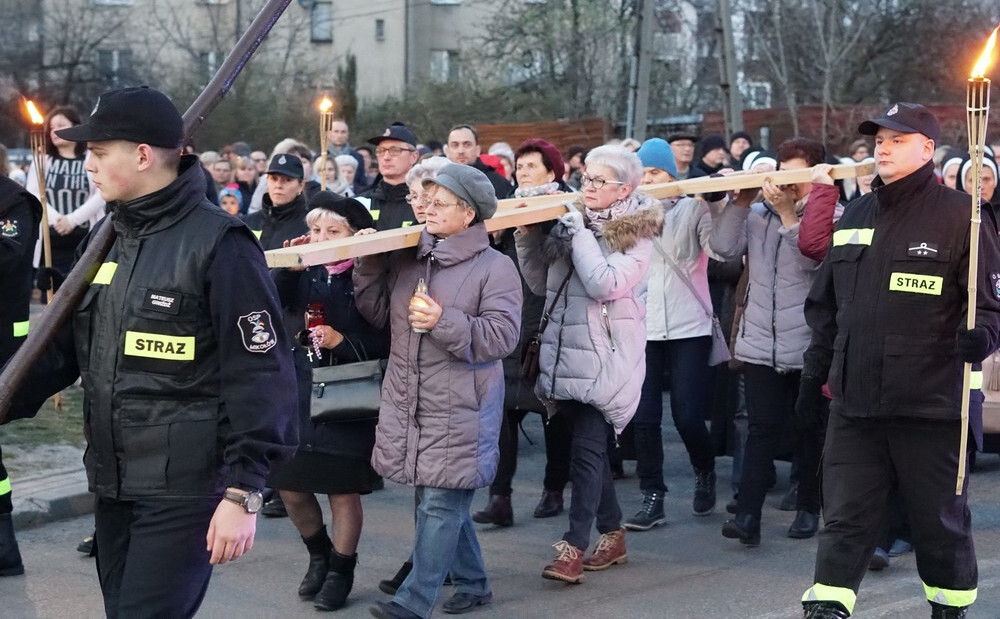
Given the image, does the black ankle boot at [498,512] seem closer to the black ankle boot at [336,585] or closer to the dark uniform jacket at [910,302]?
the black ankle boot at [336,585]

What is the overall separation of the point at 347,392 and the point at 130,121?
92.2 inches

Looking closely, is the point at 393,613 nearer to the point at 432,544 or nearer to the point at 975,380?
the point at 432,544

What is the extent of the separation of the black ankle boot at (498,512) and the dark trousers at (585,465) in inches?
44.1

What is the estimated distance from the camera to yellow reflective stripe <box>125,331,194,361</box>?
370 cm

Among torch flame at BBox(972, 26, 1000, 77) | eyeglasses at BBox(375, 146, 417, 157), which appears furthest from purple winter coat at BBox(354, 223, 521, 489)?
eyeglasses at BBox(375, 146, 417, 157)

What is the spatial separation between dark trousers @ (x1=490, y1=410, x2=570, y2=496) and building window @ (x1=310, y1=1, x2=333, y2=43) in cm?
4605

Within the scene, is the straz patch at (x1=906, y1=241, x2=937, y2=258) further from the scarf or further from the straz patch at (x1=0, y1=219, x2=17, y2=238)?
the straz patch at (x1=0, y1=219, x2=17, y2=238)

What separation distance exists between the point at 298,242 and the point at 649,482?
256 centimetres

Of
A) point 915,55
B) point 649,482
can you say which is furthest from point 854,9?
point 649,482

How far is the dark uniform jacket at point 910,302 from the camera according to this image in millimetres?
5113

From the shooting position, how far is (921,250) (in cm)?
514

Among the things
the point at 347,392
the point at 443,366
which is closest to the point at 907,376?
the point at 443,366

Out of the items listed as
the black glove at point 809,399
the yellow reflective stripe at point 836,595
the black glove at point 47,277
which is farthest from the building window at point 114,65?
the yellow reflective stripe at point 836,595

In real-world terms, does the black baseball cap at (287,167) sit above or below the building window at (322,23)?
below
